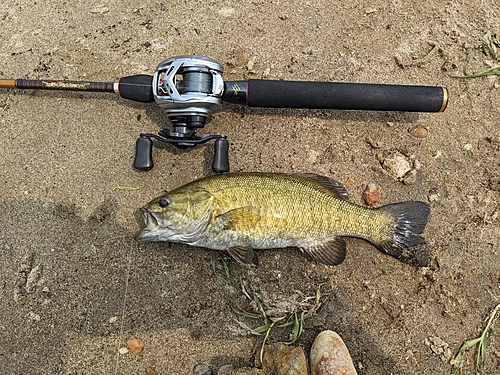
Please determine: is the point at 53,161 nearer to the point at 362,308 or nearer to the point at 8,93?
the point at 8,93

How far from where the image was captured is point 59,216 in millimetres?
3127

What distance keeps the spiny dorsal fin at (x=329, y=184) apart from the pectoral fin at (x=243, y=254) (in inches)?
29.1

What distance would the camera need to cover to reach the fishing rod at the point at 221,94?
2.77m

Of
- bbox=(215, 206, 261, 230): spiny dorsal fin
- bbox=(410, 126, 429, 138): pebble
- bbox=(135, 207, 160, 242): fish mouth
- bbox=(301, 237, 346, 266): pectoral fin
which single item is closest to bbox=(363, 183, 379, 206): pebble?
bbox=(301, 237, 346, 266): pectoral fin

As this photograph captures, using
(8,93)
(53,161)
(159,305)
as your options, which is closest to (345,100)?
(159,305)

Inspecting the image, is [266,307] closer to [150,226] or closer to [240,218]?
[240,218]

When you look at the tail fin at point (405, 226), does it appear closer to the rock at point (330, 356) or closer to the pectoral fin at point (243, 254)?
the rock at point (330, 356)

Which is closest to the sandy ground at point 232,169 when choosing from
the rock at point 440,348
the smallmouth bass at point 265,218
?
the rock at point 440,348

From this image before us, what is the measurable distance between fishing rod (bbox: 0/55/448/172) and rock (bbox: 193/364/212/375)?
1554 mm

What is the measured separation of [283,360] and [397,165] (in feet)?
6.08

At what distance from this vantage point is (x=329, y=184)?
9.82 ft

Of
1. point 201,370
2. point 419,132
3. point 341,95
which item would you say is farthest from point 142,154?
point 419,132

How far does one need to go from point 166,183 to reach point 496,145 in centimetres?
290

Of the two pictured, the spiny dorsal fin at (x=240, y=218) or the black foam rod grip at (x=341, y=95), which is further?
the black foam rod grip at (x=341, y=95)
